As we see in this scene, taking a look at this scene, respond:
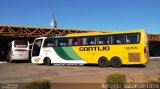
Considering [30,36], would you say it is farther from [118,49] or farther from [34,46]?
[118,49]

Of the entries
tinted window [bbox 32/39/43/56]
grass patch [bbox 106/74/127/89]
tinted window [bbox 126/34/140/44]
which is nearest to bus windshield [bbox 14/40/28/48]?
tinted window [bbox 32/39/43/56]

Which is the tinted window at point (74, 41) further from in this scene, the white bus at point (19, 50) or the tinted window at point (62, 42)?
the white bus at point (19, 50)

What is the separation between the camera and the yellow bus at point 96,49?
22.9 m

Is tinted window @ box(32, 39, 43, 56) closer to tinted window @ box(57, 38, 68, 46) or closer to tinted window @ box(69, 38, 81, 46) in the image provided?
tinted window @ box(57, 38, 68, 46)

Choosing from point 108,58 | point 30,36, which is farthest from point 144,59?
point 30,36

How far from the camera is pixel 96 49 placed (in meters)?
25.2

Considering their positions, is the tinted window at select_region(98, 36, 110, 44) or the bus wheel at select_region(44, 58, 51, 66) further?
the bus wheel at select_region(44, 58, 51, 66)

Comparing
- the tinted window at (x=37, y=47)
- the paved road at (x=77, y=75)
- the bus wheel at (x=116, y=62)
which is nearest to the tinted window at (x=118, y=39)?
the bus wheel at (x=116, y=62)

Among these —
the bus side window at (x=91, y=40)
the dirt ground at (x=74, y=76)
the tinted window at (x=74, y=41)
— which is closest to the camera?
the dirt ground at (x=74, y=76)

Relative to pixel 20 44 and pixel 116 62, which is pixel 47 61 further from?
pixel 116 62

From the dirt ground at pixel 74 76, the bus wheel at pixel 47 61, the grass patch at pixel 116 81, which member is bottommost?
the dirt ground at pixel 74 76

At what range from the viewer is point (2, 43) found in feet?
157

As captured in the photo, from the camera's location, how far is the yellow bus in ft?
75.0

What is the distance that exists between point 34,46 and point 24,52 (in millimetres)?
5474
